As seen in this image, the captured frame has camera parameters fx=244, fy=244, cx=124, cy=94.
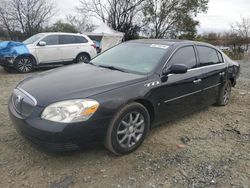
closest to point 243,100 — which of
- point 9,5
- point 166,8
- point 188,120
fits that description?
point 188,120

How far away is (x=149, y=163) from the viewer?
3.03 m

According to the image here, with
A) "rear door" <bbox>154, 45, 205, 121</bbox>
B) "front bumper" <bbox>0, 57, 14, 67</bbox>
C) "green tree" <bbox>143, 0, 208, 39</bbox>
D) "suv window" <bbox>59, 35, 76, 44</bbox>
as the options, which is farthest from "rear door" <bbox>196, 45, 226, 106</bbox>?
"green tree" <bbox>143, 0, 208, 39</bbox>

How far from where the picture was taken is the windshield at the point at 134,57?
3590 millimetres

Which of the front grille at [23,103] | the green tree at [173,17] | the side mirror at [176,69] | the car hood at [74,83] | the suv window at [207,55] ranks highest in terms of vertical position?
the green tree at [173,17]

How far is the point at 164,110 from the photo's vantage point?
360 centimetres

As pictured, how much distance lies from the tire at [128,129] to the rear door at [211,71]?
1.67m

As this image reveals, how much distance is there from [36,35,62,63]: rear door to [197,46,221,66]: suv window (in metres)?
6.68

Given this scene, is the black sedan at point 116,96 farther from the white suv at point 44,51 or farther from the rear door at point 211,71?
the white suv at point 44,51

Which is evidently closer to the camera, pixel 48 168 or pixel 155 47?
pixel 48 168

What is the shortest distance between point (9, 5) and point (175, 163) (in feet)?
109

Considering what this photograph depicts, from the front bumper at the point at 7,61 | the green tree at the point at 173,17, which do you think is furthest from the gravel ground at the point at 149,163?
the green tree at the point at 173,17

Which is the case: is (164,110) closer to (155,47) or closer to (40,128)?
(155,47)

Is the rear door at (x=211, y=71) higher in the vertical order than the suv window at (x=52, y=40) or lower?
lower

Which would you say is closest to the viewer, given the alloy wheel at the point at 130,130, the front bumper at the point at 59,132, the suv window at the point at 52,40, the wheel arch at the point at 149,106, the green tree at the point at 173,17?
the front bumper at the point at 59,132
